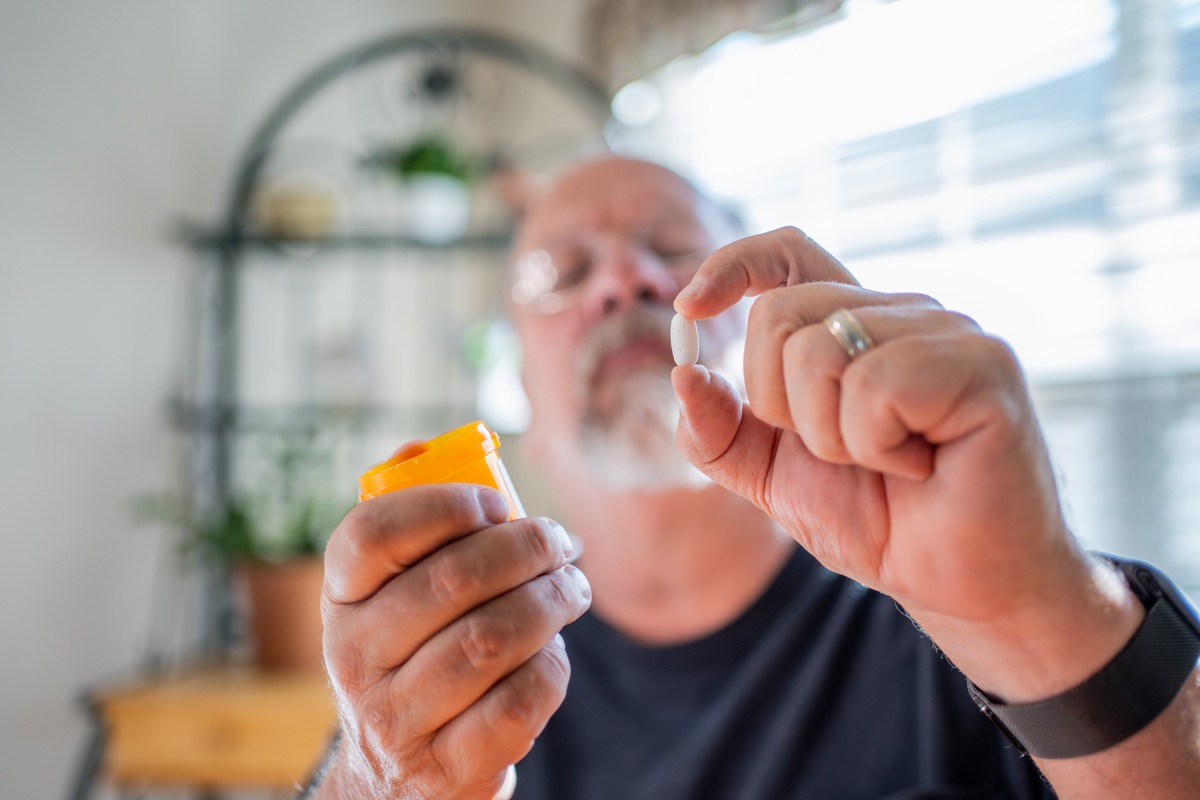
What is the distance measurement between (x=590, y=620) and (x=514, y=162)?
5.37 feet

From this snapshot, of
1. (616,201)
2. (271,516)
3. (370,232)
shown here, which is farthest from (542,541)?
(370,232)

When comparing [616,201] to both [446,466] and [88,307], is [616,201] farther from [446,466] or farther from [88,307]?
[88,307]

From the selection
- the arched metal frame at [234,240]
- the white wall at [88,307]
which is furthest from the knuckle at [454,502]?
the arched metal frame at [234,240]

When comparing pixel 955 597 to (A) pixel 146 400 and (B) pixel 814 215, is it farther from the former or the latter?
(A) pixel 146 400

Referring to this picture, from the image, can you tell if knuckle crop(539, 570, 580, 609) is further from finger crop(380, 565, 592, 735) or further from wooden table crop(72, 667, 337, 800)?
wooden table crop(72, 667, 337, 800)

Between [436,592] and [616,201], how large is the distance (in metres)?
0.92

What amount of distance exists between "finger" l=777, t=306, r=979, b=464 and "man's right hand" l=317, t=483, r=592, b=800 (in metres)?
0.17

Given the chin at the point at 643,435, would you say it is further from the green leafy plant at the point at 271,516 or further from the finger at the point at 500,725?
the green leafy plant at the point at 271,516

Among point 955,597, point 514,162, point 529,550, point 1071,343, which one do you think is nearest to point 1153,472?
point 1071,343

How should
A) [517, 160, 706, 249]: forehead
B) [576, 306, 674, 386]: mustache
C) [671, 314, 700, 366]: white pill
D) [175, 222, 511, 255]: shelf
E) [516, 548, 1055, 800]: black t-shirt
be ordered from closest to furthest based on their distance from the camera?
1. [671, 314, 700, 366]: white pill
2. [516, 548, 1055, 800]: black t-shirt
3. [576, 306, 674, 386]: mustache
4. [517, 160, 706, 249]: forehead
5. [175, 222, 511, 255]: shelf

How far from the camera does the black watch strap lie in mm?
469

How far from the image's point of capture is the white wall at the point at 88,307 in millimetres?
1664

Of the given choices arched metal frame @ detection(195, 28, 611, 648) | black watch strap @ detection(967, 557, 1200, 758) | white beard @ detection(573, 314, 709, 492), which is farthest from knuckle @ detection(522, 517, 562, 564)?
arched metal frame @ detection(195, 28, 611, 648)

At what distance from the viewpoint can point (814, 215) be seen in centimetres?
206
